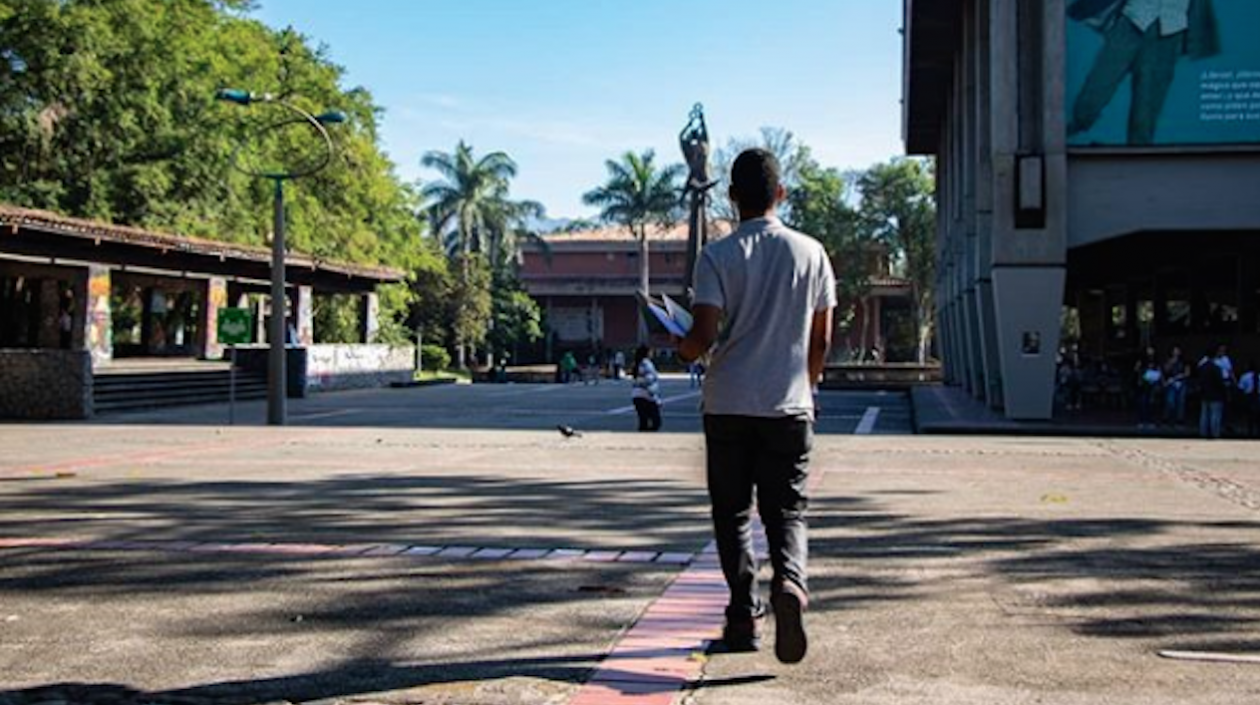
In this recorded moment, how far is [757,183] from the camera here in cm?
477

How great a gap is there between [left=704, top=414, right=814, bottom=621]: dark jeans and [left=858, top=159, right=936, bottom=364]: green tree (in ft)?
175

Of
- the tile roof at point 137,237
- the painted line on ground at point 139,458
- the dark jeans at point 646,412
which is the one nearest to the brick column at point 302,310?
the tile roof at point 137,237

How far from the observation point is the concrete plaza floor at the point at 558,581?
440cm

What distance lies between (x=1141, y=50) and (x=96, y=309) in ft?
78.8

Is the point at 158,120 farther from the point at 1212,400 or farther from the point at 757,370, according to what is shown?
the point at 757,370

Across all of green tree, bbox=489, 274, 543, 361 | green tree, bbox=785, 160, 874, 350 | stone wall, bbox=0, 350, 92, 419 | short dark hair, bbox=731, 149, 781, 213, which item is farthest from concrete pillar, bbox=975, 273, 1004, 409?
green tree, bbox=489, 274, 543, 361

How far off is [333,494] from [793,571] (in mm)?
6841

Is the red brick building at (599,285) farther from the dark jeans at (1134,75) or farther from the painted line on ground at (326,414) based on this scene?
the dark jeans at (1134,75)

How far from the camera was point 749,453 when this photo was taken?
466 cm

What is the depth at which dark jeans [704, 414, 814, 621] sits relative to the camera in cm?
454

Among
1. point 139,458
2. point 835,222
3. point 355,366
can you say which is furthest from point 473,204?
point 139,458

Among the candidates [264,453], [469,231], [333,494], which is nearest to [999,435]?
[264,453]

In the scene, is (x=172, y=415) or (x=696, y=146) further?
(x=696, y=146)

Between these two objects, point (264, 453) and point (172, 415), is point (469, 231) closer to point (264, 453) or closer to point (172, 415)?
point (172, 415)
